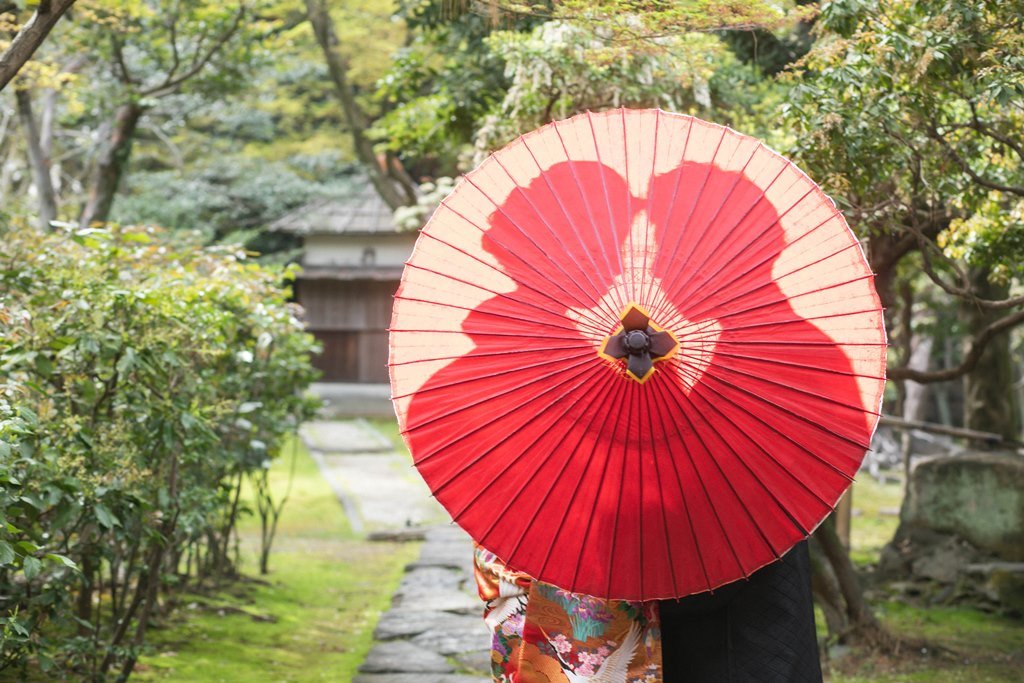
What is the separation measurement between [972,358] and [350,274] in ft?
60.9

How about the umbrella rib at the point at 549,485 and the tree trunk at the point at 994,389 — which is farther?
the tree trunk at the point at 994,389

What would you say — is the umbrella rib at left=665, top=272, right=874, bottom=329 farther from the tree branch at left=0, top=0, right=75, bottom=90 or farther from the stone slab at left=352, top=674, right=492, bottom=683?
the stone slab at left=352, top=674, right=492, bottom=683

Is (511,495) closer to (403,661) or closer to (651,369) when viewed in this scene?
(651,369)

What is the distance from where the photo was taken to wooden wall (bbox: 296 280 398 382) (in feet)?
80.9

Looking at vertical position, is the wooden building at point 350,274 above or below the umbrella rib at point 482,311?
above

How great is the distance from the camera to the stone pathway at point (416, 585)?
5922 millimetres

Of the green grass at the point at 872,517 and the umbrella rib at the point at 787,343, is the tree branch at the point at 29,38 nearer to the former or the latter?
the umbrella rib at the point at 787,343

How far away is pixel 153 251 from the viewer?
5.90 m

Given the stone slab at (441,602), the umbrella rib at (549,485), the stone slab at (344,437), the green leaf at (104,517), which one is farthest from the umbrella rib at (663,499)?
the stone slab at (344,437)

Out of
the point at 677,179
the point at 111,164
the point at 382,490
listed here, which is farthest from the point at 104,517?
the point at 382,490

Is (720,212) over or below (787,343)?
over

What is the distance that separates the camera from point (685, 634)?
320 cm

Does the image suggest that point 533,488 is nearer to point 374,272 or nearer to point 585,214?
point 585,214

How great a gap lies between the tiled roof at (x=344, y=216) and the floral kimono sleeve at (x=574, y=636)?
2000cm
